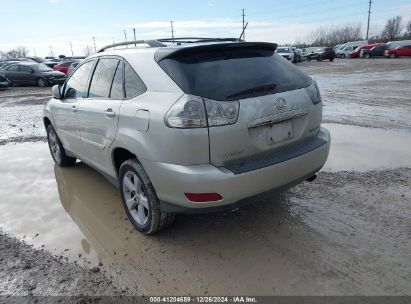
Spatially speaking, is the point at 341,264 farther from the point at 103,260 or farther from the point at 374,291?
the point at 103,260

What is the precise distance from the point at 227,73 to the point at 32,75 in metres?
22.8

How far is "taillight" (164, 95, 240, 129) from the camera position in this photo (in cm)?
283

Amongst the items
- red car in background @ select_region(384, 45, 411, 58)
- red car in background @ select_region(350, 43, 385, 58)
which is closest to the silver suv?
red car in background @ select_region(384, 45, 411, 58)

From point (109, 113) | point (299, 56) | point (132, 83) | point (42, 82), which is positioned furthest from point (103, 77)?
point (299, 56)

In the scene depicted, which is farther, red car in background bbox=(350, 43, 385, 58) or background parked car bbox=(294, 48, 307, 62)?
red car in background bbox=(350, 43, 385, 58)

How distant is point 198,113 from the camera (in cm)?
283

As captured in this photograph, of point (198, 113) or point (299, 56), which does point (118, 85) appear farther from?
point (299, 56)

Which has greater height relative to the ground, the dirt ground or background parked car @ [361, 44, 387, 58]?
the dirt ground

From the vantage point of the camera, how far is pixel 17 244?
12.0ft

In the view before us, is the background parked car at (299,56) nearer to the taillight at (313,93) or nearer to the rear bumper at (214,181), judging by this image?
the taillight at (313,93)

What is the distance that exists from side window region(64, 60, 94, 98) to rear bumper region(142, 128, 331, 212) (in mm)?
1894

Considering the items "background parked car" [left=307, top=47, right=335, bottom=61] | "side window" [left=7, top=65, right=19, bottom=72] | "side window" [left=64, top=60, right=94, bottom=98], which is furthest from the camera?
"background parked car" [left=307, top=47, right=335, bottom=61]

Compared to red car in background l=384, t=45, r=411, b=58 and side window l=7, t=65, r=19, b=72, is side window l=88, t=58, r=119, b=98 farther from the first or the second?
red car in background l=384, t=45, r=411, b=58

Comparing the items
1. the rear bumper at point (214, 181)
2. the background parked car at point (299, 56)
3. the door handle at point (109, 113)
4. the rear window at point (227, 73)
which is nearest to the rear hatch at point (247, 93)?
the rear window at point (227, 73)
